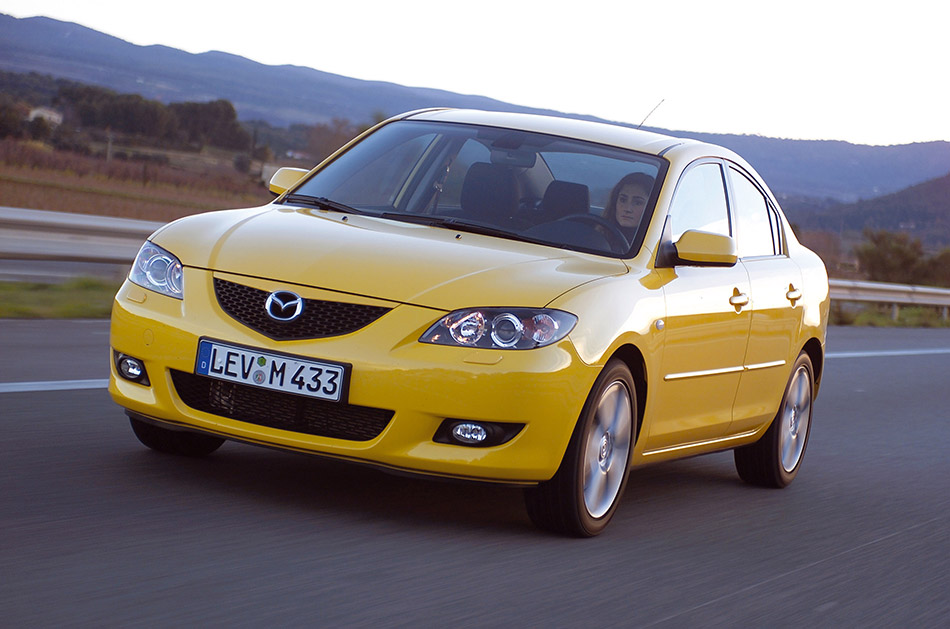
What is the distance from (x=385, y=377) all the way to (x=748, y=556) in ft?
5.52

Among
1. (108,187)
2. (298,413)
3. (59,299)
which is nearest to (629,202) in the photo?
(298,413)

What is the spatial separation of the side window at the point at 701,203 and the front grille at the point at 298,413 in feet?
6.03

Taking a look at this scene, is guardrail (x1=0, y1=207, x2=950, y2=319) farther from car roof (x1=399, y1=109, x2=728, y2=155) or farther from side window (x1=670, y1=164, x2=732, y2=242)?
side window (x1=670, y1=164, x2=732, y2=242)

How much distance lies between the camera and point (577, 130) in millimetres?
6535

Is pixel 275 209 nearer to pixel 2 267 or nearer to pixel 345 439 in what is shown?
pixel 345 439

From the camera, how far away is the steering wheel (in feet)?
18.9

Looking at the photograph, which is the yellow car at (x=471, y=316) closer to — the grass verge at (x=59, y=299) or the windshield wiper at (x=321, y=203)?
the windshield wiper at (x=321, y=203)

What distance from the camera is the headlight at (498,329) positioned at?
4.75 m

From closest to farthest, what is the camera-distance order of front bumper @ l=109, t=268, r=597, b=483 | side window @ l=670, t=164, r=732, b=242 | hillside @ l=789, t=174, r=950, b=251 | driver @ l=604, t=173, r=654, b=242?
front bumper @ l=109, t=268, r=597, b=483 → driver @ l=604, t=173, r=654, b=242 → side window @ l=670, t=164, r=732, b=242 → hillside @ l=789, t=174, r=950, b=251

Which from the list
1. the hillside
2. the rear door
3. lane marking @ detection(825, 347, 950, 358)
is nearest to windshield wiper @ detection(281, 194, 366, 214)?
the rear door

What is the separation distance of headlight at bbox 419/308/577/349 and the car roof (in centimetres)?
172

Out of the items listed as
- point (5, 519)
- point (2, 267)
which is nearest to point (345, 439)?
point (5, 519)

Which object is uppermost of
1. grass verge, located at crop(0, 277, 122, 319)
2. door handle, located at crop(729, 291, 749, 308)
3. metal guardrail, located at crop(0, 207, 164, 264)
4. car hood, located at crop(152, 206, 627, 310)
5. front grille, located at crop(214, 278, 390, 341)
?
car hood, located at crop(152, 206, 627, 310)

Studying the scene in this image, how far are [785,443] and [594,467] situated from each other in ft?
8.03
